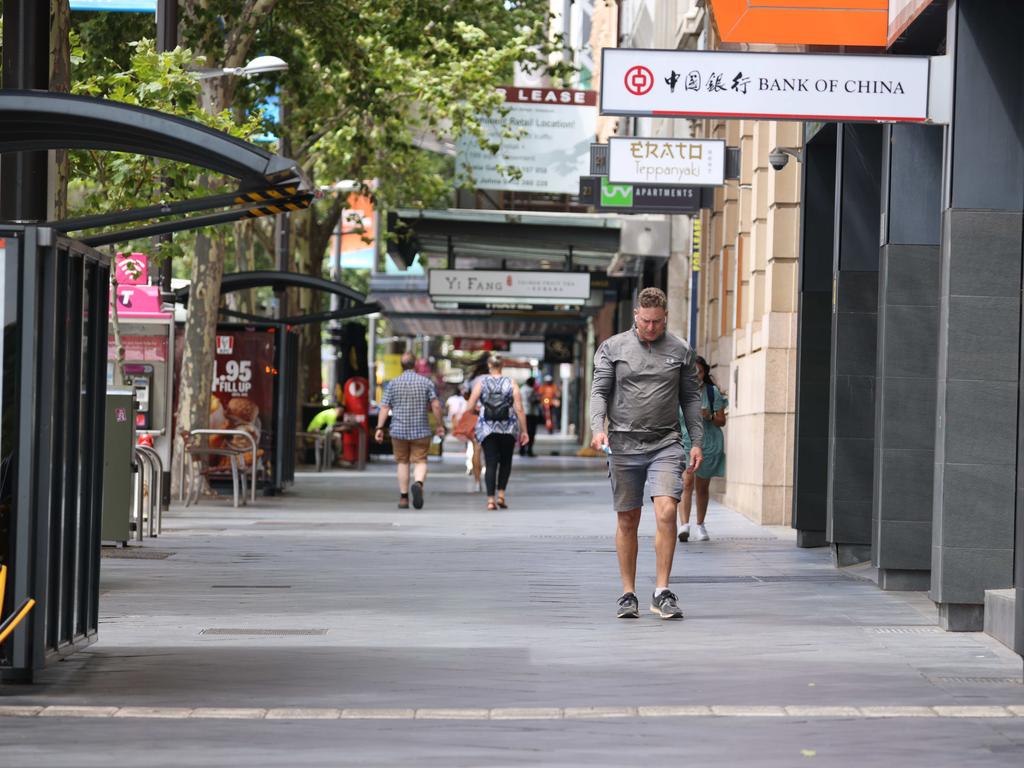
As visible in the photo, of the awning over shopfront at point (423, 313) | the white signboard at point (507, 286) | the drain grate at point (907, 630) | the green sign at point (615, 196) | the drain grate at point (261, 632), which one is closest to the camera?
the drain grate at point (261, 632)

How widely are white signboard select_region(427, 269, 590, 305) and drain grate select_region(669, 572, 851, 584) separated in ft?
76.4

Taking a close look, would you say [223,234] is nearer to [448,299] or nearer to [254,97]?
[254,97]

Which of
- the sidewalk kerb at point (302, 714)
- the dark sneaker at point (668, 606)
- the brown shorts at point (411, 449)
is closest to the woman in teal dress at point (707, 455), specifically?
the brown shorts at point (411, 449)

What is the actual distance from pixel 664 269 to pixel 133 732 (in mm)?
29131

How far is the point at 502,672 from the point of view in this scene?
351 inches

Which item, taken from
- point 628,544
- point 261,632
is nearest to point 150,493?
point 628,544

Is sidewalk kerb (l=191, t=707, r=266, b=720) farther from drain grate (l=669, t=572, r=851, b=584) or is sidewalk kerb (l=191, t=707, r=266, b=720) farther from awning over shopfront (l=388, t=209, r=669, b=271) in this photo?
awning over shopfront (l=388, t=209, r=669, b=271)

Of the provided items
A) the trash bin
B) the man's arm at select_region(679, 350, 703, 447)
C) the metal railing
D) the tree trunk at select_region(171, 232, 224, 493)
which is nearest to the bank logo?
the man's arm at select_region(679, 350, 703, 447)

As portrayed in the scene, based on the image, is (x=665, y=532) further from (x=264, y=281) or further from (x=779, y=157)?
(x=264, y=281)

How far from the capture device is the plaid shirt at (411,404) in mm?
23234

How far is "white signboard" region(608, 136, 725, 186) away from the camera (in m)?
21.2

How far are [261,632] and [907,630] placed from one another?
11.1 feet

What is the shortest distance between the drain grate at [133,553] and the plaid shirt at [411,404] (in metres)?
7.29

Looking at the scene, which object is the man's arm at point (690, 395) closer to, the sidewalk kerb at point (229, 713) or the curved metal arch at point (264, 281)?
the sidewalk kerb at point (229, 713)
